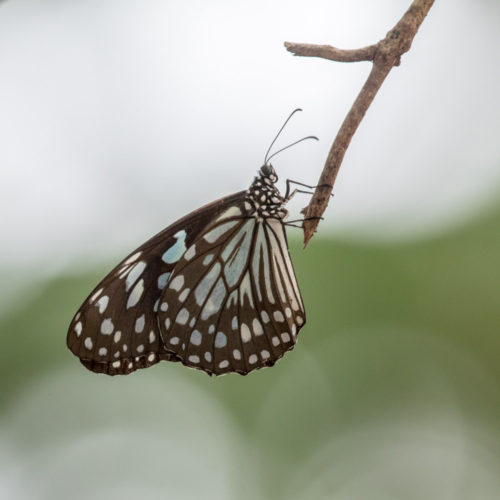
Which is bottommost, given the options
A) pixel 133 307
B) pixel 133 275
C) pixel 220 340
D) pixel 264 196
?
pixel 220 340

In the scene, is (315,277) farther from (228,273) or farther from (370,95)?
(370,95)

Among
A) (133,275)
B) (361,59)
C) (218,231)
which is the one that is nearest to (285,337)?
(218,231)

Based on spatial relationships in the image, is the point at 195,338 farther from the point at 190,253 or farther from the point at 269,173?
the point at 269,173

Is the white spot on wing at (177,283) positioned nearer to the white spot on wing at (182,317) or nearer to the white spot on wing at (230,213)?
the white spot on wing at (182,317)

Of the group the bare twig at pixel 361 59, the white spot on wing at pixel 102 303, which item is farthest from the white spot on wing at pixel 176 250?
the bare twig at pixel 361 59

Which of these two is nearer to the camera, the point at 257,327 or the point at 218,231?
the point at 257,327
